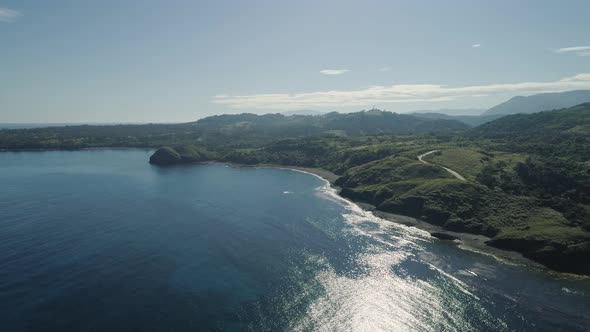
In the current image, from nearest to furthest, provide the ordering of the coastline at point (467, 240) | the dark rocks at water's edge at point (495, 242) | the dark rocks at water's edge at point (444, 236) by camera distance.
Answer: the dark rocks at water's edge at point (495, 242) < the coastline at point (467, 240) < the dark rocks at water's edge at point (444, 236)

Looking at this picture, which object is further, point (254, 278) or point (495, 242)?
point (495, 242)

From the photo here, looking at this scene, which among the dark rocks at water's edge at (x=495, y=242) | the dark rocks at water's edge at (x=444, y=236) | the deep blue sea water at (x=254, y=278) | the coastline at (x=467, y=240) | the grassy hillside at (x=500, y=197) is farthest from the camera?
the dark rocks at water's edge at (x=444, y=236)

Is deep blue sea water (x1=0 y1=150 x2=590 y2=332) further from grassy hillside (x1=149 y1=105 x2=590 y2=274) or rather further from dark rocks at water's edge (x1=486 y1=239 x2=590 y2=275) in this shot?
grassy hillside (x1=149 y1=105 x2=590 y2=274)

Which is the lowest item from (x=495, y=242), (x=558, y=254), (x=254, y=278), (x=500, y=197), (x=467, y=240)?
(x=467, y=240)

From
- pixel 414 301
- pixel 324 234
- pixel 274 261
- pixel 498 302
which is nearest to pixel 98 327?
pixel 274 261

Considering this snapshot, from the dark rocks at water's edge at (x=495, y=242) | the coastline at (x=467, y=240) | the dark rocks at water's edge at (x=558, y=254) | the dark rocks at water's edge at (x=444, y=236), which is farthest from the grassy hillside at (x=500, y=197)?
the dark rocks at water's edge at (x=444, y=236)

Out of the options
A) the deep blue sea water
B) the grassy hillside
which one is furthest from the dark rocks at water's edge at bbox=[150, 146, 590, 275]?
the deep blue sea water

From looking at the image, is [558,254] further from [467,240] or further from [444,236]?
[444,236]

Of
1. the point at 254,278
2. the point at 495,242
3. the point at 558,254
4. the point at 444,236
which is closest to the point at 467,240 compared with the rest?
the point at 444,236

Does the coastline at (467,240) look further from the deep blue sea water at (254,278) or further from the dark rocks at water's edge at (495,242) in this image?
the deep blue sea water at (254,278)
